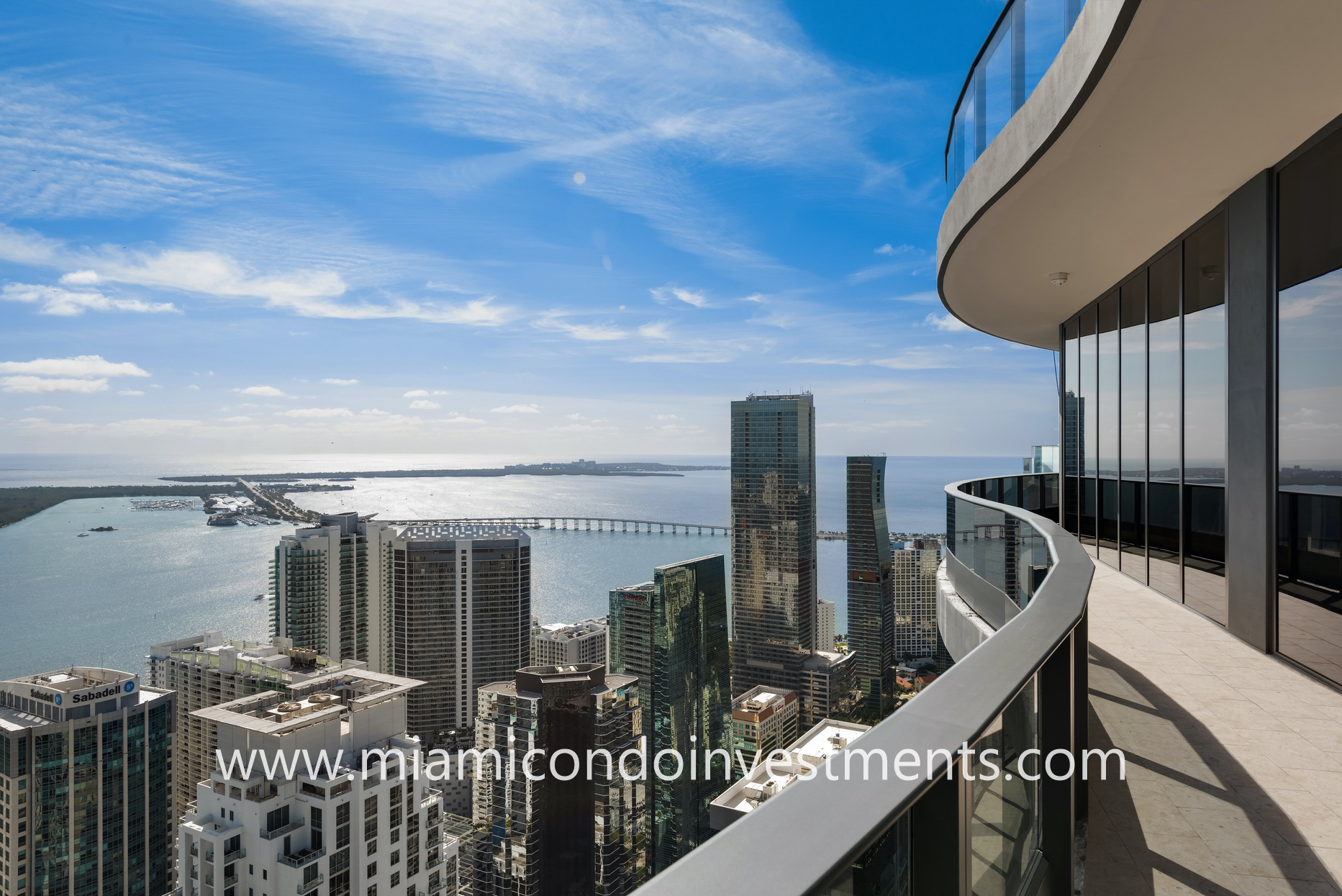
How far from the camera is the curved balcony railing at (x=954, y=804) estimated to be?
1.75ft

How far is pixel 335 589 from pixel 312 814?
107 ft

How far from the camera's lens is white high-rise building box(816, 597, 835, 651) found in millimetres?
54000

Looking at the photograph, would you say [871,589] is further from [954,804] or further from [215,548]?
[215,548]

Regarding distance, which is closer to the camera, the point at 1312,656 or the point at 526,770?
the point at 1312,656

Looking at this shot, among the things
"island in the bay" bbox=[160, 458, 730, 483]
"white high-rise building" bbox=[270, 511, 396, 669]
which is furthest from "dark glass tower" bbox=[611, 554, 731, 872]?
"island in the bay" bbox=[160, 458, 730, 483]

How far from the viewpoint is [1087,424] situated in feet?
31.6

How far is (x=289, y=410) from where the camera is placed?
83.4m

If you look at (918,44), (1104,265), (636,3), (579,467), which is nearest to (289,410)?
(579,467)

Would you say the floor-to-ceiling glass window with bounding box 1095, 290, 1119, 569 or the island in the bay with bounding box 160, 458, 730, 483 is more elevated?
the floor-to-ceiling glass window with bounding box 1095, 290, 1119, 569

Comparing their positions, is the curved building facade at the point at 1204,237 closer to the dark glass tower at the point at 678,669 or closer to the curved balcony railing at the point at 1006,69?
the curved balcony railing at the point at 1006,69

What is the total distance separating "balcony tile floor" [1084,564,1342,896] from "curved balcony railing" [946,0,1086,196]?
405 cm

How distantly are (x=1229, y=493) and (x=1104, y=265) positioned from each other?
310 centimetres

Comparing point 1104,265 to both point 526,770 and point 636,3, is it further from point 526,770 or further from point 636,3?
point 526,770

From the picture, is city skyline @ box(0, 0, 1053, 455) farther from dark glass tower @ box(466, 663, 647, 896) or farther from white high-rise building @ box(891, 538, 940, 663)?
dark glass tower @ box(466, 663, 647, 896)
